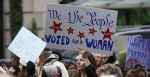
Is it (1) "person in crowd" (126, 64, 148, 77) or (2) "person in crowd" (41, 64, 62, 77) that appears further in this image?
(2) "person in crowd" (41, 64, 62, 77)

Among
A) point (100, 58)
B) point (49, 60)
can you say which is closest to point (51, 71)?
point (49, 60)

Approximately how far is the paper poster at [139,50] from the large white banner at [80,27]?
0.28 m

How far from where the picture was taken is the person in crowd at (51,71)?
9.19 metres

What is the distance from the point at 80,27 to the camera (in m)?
9.67

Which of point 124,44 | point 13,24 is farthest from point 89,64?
point 13,24

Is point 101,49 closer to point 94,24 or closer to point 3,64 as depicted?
point 94,24

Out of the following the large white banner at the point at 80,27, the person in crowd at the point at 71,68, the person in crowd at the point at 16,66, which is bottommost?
the person in crowd at the point at 71,68

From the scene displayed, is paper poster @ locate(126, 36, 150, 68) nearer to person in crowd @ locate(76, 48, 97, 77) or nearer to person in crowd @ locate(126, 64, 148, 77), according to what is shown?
person in crowd @ locate(76, 48, 97, 77)

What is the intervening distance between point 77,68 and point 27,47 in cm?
80

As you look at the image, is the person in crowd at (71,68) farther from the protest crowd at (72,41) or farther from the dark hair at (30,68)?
the dark hair at (30,68)

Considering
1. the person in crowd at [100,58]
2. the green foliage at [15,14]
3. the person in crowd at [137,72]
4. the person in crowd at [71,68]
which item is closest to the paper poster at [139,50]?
the person in crowd at [100,58]

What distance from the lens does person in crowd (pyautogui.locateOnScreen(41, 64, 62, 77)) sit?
30.2 ft

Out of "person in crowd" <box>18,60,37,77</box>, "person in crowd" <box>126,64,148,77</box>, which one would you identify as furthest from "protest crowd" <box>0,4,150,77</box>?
"person in crowd" <box>126,64,148,77</box>

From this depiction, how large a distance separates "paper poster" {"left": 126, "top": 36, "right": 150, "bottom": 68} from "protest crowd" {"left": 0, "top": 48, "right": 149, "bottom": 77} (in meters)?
0.19
